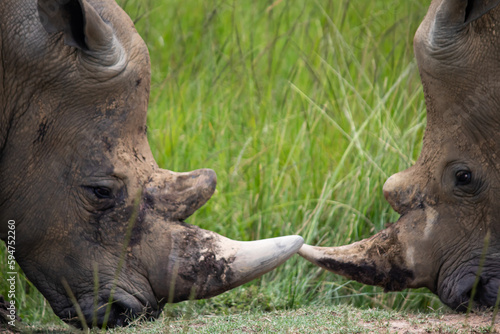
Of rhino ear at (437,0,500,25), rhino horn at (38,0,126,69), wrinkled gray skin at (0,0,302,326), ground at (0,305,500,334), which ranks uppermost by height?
rhino ear at (437,0,500,25)

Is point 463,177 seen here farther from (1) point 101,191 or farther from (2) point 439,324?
(1) point 101,191

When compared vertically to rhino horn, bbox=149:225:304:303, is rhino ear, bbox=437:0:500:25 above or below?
above

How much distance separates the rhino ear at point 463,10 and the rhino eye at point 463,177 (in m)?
0.81

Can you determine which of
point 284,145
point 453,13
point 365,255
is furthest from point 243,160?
point 453,13

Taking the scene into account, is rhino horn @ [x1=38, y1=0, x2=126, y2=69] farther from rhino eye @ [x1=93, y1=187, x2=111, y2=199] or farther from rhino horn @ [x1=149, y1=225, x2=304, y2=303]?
rhino horn @ [x1=149, y1=225, x2=304, y2=303]

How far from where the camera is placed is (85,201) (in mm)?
4230

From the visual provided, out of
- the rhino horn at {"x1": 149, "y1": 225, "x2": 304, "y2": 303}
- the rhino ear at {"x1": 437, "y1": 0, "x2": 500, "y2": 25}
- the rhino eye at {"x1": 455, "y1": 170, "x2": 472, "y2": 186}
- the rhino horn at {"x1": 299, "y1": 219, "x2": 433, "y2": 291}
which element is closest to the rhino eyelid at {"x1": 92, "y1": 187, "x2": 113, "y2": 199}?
the rhino horn at {"x1": 149, "y1": 225, "x2": 304, "y2": 303}

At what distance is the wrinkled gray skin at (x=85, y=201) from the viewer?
13.7ft

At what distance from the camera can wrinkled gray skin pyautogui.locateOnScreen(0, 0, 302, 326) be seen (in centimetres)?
417

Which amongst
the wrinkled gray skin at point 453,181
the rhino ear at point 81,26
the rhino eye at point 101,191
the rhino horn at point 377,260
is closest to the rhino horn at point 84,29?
the rhino ear at point 81,26

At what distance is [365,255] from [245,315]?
2.49 ft

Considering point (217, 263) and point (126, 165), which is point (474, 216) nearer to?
point (217, 263)

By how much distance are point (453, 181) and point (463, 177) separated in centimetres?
6

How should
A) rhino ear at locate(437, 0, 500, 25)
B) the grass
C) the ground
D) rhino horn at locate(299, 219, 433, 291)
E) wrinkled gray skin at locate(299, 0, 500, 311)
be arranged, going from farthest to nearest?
the grass
rhino horn at locate(299, 219, 433, 291)
wrinkled gray skin at locate(299, 0, 500, 311)
rhino ear at locate(437, 0, 500, 25)
the ground
